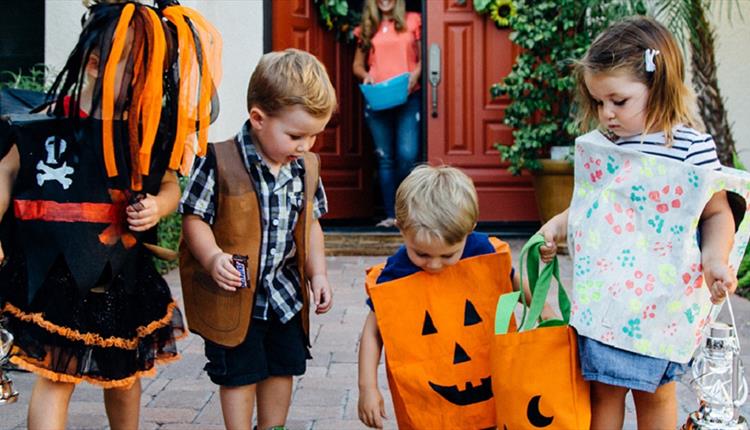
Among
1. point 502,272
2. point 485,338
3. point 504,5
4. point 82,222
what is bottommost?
point 485,338

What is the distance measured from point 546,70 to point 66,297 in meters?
5.10

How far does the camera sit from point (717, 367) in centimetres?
184

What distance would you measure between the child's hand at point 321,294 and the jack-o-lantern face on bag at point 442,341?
0.24 metres

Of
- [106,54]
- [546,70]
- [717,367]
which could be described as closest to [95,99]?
[106,54]

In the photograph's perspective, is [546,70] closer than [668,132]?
No

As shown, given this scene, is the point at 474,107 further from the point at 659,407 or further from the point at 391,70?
the point at 659,407

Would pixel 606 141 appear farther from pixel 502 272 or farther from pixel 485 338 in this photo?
pixel 485 338

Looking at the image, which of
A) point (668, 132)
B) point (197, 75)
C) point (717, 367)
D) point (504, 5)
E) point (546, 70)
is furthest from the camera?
point (504, 5)

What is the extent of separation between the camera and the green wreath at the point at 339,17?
7707mm

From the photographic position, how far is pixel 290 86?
99.5 inches

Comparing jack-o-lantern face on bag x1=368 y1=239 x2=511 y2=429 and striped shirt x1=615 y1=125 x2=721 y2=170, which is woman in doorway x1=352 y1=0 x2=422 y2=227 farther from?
striped shirt x1=615 y1=125 x2=721 y2=170

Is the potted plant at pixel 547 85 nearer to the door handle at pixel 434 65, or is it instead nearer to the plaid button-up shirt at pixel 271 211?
the door handle at pixel 434 65

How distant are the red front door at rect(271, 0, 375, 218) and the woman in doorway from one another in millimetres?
509

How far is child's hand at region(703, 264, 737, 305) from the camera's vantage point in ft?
7.07
